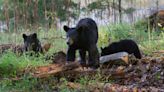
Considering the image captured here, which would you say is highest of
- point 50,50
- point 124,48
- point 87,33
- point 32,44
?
point 87,33

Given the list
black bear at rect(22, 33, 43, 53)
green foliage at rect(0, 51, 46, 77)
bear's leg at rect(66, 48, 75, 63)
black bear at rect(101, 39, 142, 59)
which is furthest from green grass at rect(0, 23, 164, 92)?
black bear at rect(101, 39, 142, 59)

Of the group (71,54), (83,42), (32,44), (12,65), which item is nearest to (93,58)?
(83,42)

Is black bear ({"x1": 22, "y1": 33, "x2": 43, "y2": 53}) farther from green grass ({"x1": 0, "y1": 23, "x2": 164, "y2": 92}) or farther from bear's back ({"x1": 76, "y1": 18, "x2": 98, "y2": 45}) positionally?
bear's back ({"x1": 76, "y1": 18, "x2": 98, "y2": 45})

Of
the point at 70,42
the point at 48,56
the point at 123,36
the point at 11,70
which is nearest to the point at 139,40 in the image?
the point at 123,36

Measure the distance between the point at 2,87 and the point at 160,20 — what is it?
8.64 metres

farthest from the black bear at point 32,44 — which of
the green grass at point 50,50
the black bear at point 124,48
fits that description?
the black bear at point 124,48

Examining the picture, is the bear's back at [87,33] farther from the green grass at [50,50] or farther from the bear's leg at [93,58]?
the green grass at [50,50]

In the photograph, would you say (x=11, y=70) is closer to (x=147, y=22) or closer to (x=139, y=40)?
(x=139, y=40)

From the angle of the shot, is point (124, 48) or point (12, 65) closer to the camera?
point (12, 65)

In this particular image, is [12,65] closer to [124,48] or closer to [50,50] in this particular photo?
[124,48]

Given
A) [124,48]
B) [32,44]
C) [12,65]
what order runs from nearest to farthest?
[12,65], [124,48], [32,44]

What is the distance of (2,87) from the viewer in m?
5.98

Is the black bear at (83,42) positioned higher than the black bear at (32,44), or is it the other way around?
the black bear at (83,42)

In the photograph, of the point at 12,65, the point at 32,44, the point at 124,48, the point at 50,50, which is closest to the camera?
the point at 12,65
